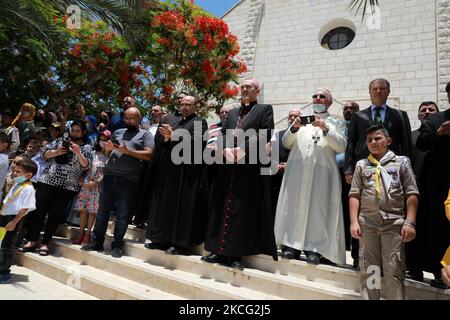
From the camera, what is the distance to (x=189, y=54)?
1053 centimetres

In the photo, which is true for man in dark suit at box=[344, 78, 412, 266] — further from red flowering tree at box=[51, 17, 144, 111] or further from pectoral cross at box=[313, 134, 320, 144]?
red flowering tree at box=[51, 17, 144, 111]

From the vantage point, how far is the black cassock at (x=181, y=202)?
469 cm

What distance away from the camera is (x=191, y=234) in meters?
4.68

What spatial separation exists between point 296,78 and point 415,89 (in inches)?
148

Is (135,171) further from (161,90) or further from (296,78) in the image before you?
(296,78)

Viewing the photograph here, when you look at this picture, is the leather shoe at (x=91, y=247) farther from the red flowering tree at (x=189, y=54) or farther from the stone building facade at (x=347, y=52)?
the stone building facade at (x=347, y=52)

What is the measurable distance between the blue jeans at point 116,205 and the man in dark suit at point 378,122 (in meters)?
2.87

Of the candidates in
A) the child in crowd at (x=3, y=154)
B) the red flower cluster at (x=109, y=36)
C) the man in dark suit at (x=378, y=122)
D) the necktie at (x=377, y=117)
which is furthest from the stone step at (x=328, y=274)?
the red flower cluster at (x=109, y=36)

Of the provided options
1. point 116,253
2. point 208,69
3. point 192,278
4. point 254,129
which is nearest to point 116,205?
point 116,253

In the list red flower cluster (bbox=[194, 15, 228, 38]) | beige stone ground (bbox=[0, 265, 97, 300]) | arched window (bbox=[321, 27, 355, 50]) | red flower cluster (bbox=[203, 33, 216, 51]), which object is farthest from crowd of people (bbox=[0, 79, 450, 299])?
arched window (bbox=[321, 27, 355, 50])

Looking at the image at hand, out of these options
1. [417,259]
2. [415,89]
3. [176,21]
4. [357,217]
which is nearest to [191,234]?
[357,217]

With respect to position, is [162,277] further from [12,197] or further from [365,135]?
[365,135]

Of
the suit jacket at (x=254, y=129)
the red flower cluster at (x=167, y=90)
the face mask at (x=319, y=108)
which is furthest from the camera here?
the red flower cluster at (x=167, y=90)

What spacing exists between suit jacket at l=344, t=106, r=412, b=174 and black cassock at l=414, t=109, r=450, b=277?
6.4 inches
